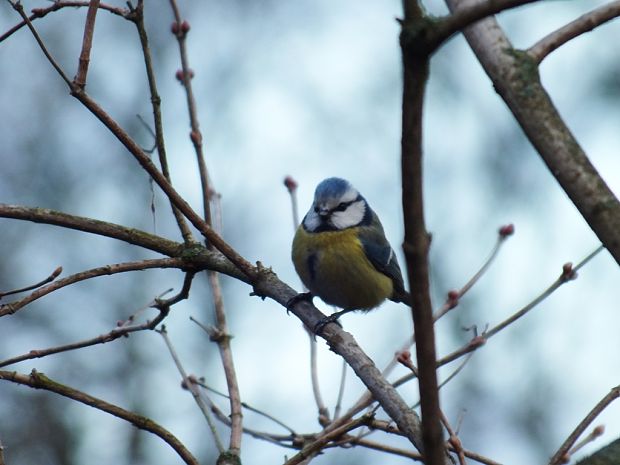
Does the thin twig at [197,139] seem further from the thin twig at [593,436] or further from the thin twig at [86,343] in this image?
the thin twig at [593,436]

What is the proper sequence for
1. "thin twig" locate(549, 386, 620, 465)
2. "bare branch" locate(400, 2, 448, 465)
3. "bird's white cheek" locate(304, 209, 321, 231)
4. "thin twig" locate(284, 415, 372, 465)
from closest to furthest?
"bare branch" locate(400, 2, 448, 465), "thin twig" locate(549, 386, 620, 465), "thin twig" locate(284, 415, 372, 465), "bird's white cheek" locate(304, 209, 321, 231)

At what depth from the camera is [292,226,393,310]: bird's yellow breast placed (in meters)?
3.88

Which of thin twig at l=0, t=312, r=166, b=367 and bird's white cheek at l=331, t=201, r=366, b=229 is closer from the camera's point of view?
thin twig at l=0, t=312, r=166, b=367

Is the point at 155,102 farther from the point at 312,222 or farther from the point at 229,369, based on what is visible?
the point at 312,222

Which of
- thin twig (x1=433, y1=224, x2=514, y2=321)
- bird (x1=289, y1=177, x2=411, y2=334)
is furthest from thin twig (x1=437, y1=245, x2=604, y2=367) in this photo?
bird (x1=289, y1=177, x2=411, y2=334)

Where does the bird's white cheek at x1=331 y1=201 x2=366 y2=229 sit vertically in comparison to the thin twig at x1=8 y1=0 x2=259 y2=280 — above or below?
above

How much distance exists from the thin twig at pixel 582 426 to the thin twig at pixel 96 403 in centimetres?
86

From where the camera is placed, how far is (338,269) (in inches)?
154

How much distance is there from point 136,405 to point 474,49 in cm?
628

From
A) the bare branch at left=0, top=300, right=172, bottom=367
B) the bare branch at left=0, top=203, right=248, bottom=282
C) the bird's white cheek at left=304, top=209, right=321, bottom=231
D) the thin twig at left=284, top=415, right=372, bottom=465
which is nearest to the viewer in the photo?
the thin twig at left=284, top=415, right=372, bottom=465

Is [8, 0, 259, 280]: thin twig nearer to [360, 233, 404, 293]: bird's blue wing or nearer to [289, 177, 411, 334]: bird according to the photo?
[289, 177, 411, 334]: bird

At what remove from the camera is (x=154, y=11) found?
9430 mm

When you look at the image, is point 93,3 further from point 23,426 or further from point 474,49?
point 23,426

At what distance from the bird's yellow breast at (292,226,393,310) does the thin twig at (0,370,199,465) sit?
1.77 meters
